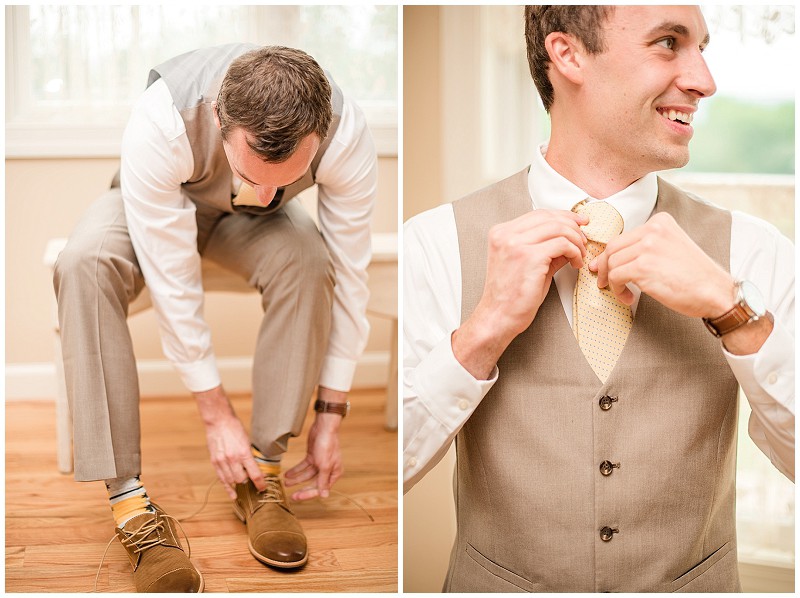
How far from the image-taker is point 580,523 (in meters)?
1.19

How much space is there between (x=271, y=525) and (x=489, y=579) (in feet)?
1.83

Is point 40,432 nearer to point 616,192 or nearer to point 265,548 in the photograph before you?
point 265,548

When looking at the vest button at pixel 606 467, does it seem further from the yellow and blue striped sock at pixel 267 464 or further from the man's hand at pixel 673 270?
the yellow and blue striped sock at pixel 267 464

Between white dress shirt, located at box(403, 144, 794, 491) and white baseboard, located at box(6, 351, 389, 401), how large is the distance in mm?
1741

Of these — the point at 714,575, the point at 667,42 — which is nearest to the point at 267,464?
the point at 714,575

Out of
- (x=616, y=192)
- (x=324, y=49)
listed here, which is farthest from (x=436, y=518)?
(x=324, y=49)

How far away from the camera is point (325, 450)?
178cm

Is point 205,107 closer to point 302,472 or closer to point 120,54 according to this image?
point 302,472

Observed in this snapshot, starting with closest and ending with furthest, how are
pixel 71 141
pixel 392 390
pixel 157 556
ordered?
1. pixel 157 556
2. pixel 392 390
3. pixel 71 141

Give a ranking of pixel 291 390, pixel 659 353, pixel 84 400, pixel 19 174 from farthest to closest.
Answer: pixel 19 174
pixel 291 390
pixel 84 400
pixel 659 353

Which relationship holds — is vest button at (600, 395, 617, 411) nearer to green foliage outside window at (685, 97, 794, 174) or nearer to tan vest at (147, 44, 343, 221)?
tan vest at (147, 44, 343, 221)

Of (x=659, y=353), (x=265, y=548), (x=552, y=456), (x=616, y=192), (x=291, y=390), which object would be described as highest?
(x=616, y=192)

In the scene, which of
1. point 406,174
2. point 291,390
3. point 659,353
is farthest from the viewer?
point 291,390

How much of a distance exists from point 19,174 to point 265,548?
1.72m
